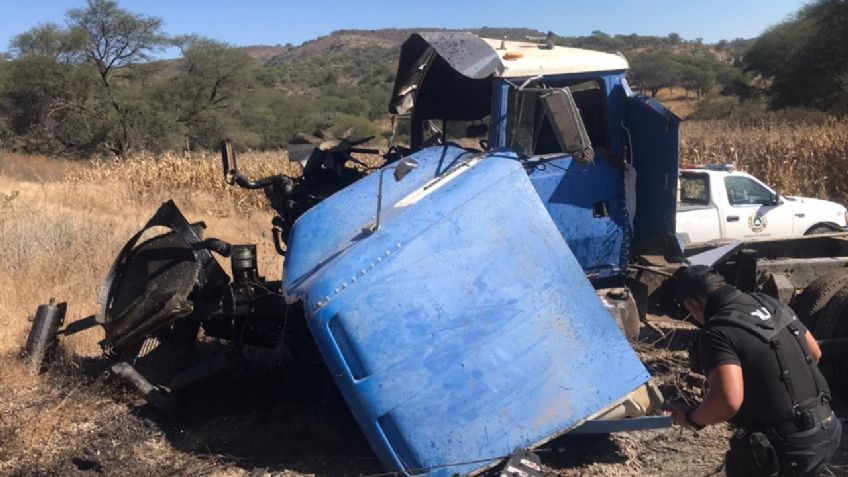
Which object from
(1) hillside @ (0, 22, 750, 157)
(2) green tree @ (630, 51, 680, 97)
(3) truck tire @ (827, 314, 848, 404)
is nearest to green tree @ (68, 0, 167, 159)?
(1) hillside @ (0, 22, 750, 157)

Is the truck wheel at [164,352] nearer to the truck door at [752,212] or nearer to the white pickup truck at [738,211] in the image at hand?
the white pickup truck at [738,211]

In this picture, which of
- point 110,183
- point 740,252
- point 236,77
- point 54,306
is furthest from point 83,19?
point 740,252

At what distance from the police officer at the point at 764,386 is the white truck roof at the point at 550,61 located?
2470 mm

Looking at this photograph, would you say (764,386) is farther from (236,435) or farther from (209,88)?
(209,88)

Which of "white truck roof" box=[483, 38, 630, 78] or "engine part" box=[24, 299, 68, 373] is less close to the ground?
"white truck roof" box=[483, 38, 630, 78]

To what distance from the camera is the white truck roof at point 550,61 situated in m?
5.52

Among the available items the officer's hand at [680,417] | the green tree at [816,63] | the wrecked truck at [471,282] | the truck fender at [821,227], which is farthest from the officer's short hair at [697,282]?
the green tree at [816,63]

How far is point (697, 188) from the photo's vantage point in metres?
12.1

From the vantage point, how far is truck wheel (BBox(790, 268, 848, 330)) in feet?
19.6

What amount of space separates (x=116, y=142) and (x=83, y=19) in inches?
306

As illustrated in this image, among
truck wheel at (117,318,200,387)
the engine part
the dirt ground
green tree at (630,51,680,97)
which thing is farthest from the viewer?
green tree at (630,51,680,97)

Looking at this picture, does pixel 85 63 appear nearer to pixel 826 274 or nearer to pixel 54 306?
pixel 54 306

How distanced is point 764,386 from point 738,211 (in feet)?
30.5

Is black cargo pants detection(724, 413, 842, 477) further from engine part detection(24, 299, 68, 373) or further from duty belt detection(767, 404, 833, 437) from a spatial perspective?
engine part detection(24, 299, 68, 373)
